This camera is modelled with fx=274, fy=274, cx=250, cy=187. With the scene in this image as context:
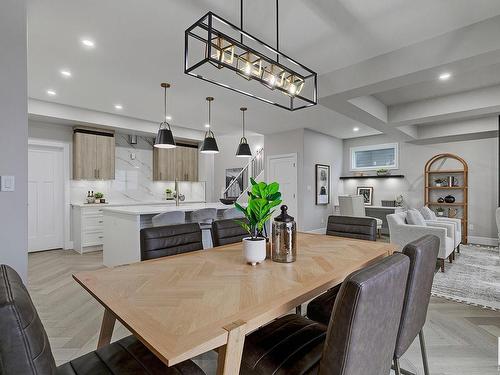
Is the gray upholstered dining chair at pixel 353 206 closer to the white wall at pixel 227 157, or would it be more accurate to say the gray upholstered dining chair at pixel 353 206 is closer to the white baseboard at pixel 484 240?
the white baseboard at pixel 484 240

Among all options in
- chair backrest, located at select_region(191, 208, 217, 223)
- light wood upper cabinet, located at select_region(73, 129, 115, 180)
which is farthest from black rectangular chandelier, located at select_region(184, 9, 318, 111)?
light wood upper cabinet, located at select_region(73, 129, 115, 180)

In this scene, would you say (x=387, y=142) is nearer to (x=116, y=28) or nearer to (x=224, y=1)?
(x=224, y=1)

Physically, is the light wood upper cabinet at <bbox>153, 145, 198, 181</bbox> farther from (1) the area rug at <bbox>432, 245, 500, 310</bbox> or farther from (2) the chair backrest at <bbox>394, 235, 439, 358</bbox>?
(2) the chair backrest at <bbox>394, 235, 439, 358</bbox>

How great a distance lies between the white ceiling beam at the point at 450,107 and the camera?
13.7 ft

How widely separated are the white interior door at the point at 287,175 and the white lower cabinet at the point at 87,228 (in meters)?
3.75

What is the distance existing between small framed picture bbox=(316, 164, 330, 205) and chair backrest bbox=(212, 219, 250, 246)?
461 cm

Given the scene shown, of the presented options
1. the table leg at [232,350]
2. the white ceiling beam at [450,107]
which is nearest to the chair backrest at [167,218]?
the table leg at [232,350]

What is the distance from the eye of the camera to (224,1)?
85.1 inches

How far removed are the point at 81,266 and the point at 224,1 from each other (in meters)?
4.09

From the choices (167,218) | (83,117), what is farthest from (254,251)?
(83,117)

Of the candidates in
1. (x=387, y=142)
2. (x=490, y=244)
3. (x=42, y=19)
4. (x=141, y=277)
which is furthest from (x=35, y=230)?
(x=490, y=244)

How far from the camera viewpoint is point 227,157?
8453mm

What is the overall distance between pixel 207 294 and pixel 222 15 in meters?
2.27

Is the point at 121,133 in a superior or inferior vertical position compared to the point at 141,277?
superior
